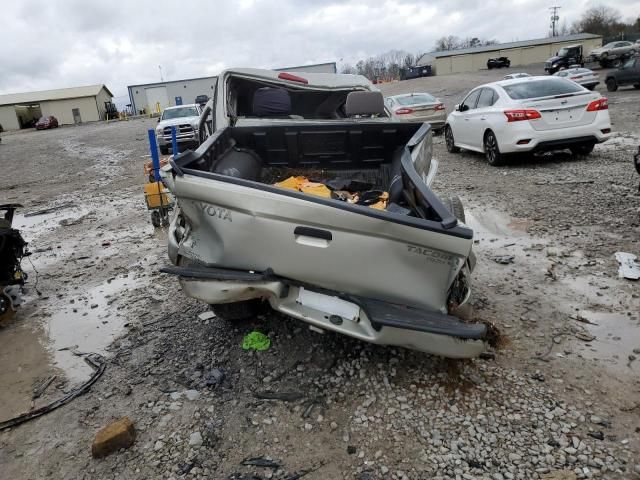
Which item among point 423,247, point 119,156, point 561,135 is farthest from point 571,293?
point 119,156

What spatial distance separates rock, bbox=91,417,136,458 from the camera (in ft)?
8.86

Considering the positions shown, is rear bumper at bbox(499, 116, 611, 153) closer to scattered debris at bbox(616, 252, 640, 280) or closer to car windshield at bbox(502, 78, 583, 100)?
car windshield at bbox(502, 78, 583, 100)

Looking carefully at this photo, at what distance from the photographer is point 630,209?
6.06 m

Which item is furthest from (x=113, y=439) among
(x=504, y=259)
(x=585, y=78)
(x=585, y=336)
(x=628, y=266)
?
(x=585, y=78)

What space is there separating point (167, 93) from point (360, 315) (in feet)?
212

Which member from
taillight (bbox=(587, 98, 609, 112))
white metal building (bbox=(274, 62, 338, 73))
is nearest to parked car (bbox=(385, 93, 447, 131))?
taillight (bbox=(587, 98, 609, 112))

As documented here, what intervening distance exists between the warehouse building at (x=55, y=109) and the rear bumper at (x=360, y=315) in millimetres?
65663

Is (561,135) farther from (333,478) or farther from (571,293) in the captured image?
(333,478)

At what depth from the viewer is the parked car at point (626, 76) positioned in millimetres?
22844

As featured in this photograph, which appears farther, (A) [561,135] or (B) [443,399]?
(A) [561,135]

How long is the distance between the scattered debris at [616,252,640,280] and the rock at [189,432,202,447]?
3.81 meters

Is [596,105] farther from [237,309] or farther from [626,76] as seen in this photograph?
[626,76]

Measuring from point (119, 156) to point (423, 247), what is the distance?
18.7 meters

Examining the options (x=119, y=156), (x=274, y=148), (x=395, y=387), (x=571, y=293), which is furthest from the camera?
(x=119, y=156)
